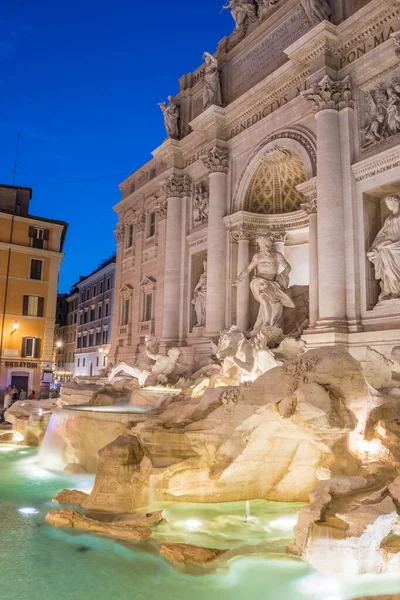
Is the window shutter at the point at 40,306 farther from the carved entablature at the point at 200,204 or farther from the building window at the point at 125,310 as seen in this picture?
the carved entablature at the point at 200,204

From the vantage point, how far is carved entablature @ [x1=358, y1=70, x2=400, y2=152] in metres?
13.0

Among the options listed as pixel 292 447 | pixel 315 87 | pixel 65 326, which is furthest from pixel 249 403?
pixel 65 326

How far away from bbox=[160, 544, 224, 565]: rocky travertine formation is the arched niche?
12621mm

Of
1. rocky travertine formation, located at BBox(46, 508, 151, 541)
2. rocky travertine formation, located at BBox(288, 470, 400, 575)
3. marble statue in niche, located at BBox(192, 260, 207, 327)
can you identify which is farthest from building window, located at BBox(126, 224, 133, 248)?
rocky travertine formation, located at BBox(288, 470, 400, 575)

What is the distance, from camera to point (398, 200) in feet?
42.0

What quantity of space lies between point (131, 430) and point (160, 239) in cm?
1379

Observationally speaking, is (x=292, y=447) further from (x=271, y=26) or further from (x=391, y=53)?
(x=271, y=26)

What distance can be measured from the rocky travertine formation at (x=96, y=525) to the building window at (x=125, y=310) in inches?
710

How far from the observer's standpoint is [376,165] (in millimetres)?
13281

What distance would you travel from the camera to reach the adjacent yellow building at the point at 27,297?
30594mm

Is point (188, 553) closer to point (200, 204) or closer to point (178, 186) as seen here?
point (200, 204)

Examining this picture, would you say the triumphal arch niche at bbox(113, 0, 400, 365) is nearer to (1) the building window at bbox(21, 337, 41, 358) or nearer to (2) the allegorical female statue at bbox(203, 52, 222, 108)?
(2) the allegorical female statue at bbox(203, 52, 222, 108)

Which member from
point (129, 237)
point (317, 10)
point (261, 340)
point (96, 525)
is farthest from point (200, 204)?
point (96, 525)

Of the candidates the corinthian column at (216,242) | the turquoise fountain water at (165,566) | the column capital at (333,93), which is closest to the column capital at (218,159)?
the corinthian column at (216,242)
